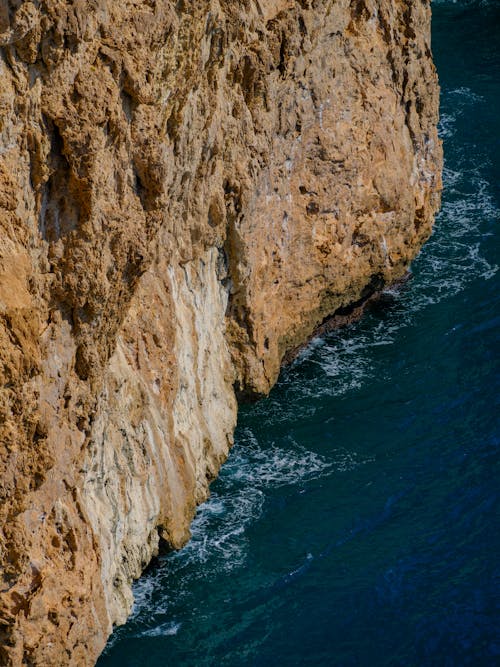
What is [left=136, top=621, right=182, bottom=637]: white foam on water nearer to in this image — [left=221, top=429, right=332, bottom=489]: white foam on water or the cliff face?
the cliff face

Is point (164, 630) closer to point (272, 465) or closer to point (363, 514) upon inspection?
point (363, 514)

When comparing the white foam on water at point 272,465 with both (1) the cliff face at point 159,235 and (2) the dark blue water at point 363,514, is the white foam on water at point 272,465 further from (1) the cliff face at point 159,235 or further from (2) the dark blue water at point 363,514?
(1) the cliff face at point 159,235

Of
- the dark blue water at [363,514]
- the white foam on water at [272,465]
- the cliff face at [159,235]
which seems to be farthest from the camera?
the white foam on water at [272,465]

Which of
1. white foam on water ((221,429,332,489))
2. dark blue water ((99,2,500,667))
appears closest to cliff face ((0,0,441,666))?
white foam on water ((221,429,332,489))

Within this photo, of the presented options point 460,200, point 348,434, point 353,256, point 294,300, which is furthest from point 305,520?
point 460,200

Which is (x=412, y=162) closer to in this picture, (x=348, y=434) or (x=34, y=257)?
(x=348, y=434)

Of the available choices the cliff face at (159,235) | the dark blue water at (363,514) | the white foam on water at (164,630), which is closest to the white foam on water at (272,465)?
the dark blue water at (363,514)

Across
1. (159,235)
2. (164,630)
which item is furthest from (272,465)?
(159,235)
